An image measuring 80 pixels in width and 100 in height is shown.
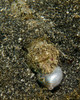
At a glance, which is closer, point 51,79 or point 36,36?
point 51,79

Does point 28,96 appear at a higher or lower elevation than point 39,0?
lower

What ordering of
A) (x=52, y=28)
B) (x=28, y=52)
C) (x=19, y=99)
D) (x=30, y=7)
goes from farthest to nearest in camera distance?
(x=30, y=7) → (x=52, y=28) → (x=28, y=52) → (x=19, y=99)

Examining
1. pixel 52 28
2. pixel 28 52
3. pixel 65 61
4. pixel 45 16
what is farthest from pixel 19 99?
pixel 45 16

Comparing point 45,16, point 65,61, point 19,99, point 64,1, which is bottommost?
point 19,99

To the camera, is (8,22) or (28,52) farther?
(8,22)

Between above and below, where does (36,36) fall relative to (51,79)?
above

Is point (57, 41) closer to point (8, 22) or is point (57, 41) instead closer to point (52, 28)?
point (52, 28)

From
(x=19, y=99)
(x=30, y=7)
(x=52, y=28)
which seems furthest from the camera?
(x=30, y=7)
